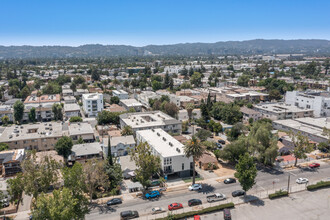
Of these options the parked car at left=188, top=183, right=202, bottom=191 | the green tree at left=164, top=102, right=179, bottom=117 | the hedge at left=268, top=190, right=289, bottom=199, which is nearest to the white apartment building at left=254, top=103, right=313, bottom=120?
the green tree at left=164, top=102, right=179, bottom=117

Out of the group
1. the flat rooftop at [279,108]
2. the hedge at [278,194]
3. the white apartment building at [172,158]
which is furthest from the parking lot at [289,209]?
the flat rooftop at [279,108]

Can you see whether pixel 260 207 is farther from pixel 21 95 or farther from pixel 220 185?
pixel 21 95

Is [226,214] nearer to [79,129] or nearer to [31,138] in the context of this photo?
[79,129]

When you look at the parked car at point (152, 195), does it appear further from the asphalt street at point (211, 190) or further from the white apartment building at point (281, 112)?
the white apartment building at point (281, 112)

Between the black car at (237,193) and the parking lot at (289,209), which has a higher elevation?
the black car at (237,193)

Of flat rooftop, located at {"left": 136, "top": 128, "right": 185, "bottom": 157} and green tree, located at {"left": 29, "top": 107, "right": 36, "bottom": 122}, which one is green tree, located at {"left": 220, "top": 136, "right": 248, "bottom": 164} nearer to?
flat rooftop, located at {"left": 136, "top": 128, "right": 185, "bottom": 157}

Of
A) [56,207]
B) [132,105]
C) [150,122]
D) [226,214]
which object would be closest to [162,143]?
[150,122]
